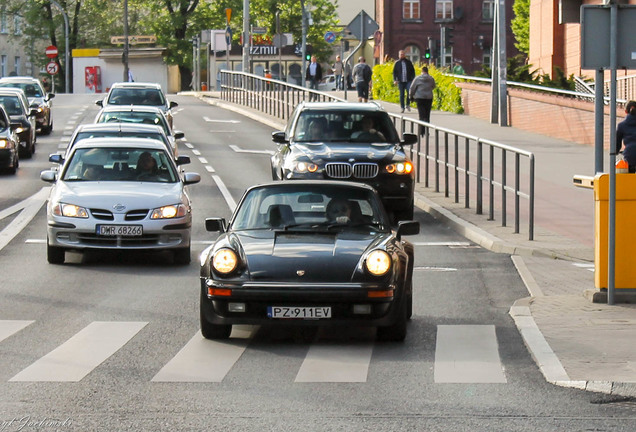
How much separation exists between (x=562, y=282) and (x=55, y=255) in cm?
592

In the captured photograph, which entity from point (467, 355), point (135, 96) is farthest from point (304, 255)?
point (135, 96)

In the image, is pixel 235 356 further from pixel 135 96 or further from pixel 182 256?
pixel 135 96

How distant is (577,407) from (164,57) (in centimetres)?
8998

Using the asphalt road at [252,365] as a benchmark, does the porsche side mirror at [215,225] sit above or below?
above

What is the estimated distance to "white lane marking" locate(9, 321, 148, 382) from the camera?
926 centimetres

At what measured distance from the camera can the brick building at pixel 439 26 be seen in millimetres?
102000

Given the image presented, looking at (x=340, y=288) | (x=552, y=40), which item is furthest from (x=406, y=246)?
(x=552, y=40)

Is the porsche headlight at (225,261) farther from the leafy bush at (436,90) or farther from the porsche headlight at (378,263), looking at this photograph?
the leafy bush at (436,90)

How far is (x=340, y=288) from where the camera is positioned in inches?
408

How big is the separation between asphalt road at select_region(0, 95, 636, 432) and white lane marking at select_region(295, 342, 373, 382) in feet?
0.05

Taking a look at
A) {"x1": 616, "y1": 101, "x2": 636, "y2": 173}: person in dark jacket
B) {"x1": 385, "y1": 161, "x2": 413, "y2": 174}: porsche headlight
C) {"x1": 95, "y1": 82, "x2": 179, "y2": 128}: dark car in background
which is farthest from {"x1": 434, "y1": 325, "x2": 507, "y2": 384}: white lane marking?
{"x1": 95, "y1": 82, "x2": 179, "y2": 128}: dark car in background

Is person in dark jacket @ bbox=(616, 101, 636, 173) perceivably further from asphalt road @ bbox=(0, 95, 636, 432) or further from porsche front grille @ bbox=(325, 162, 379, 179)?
asphalt road @ bbox=(0, 95, 636, 432)

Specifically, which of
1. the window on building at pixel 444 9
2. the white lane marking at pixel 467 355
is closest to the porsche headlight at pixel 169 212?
the white lane marking at pixel 467 355

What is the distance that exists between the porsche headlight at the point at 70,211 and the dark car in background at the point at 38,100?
79.8ft
